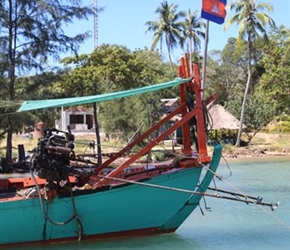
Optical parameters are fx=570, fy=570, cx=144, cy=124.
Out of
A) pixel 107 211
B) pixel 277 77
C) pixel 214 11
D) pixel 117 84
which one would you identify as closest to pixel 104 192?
pixel 107 211

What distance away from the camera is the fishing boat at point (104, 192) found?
9.38m

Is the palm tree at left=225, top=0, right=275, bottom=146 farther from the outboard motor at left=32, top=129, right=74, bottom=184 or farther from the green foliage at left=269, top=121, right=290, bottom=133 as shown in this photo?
the outboard motor at left=32, top=129, right=74, bottom=184

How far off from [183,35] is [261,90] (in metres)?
9.37

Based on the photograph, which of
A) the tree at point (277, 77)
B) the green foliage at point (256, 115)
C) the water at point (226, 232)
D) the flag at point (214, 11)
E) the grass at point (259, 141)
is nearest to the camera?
the water at point (226, 232)

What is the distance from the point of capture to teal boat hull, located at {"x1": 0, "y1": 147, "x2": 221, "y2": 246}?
9516 millimetres

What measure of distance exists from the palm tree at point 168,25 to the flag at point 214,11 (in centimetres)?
3540

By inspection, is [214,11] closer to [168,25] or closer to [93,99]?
[93,99]

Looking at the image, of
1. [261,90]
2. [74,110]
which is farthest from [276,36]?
[74,110]

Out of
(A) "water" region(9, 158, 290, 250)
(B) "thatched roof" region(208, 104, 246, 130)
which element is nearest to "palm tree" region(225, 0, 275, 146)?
(B) "thatched roof" region(208, 104, 246, 130)

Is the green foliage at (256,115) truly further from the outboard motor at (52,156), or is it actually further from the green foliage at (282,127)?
the outboard motor at (52,156)

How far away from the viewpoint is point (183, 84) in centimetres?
1042

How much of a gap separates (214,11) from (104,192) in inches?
286

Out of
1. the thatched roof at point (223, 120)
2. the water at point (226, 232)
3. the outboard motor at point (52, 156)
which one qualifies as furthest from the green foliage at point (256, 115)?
the outboard motor at point (52, 156)

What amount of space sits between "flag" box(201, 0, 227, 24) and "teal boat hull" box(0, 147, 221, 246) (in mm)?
6126
